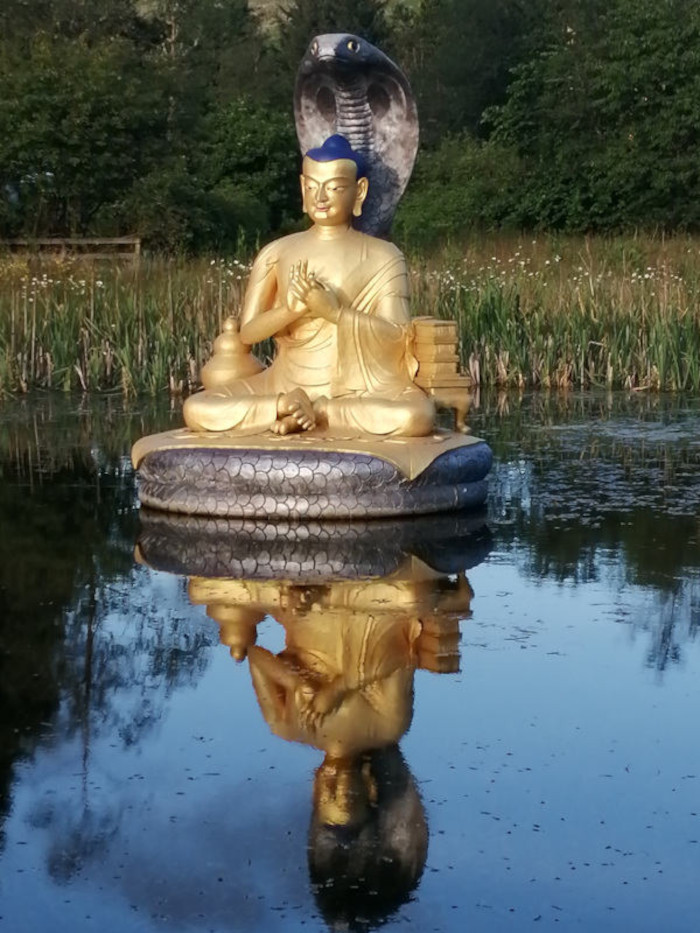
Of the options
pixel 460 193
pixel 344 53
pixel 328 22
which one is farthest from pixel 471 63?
pixel 344 53

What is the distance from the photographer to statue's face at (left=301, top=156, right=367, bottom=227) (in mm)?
8062

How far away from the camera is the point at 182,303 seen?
12820mm

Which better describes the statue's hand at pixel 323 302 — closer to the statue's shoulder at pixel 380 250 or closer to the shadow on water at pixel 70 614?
the statue's shoulder at pixel 380 250

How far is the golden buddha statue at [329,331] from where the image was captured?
7.86 meters

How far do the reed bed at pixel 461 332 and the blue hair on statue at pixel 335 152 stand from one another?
419 centimetres

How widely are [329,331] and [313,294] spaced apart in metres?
0.38

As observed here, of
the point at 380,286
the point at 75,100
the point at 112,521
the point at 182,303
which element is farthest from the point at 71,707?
the point at 75,100

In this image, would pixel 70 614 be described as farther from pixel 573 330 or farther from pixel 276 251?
pixel 573 330

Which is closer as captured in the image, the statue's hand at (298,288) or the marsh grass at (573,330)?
the statue's hand at (298,288)

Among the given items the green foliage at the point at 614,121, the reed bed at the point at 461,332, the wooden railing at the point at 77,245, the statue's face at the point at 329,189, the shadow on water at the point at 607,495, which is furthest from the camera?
the green foliage at the point at 614,121

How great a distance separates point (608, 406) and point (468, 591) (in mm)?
5140

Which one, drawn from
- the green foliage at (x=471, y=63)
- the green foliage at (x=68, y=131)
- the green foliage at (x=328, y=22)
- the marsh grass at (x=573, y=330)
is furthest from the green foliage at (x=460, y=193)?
the marsh grass at (x=573, y=330)

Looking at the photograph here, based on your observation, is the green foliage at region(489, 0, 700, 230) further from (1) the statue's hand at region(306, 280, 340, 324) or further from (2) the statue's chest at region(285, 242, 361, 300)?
(1) the statue's hand at region(306, 280, 340, 324)

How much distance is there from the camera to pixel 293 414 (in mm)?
7816
